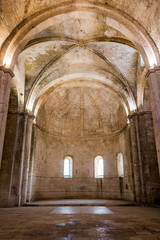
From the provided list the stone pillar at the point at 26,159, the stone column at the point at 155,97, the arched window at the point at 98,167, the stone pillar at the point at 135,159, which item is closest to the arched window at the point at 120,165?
the arched window at the point at 98,167

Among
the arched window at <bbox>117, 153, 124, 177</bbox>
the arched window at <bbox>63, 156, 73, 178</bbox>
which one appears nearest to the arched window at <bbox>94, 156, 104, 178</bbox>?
the arched window at <bbox>117, 153, 124, 177</bbox>

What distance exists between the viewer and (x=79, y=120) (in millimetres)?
22438

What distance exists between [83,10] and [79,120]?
13.4 meters

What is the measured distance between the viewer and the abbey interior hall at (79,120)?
7.98 m

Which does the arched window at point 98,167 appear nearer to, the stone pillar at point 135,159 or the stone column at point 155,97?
the stone pillar at point 135,159

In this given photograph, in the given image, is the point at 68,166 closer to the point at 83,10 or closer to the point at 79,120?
the point at 79,120

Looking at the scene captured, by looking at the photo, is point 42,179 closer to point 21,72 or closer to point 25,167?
point 25,167

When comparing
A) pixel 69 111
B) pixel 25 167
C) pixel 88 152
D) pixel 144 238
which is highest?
pixel 69 111

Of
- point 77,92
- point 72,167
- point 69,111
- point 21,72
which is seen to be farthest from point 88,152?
point 21,72

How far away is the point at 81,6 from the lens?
33.8 feet

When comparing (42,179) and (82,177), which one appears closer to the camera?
(42,179)

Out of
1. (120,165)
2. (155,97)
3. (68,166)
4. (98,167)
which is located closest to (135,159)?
(120,165)

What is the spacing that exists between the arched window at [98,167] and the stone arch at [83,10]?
13997 millimetres

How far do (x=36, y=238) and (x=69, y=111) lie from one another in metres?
17.8
